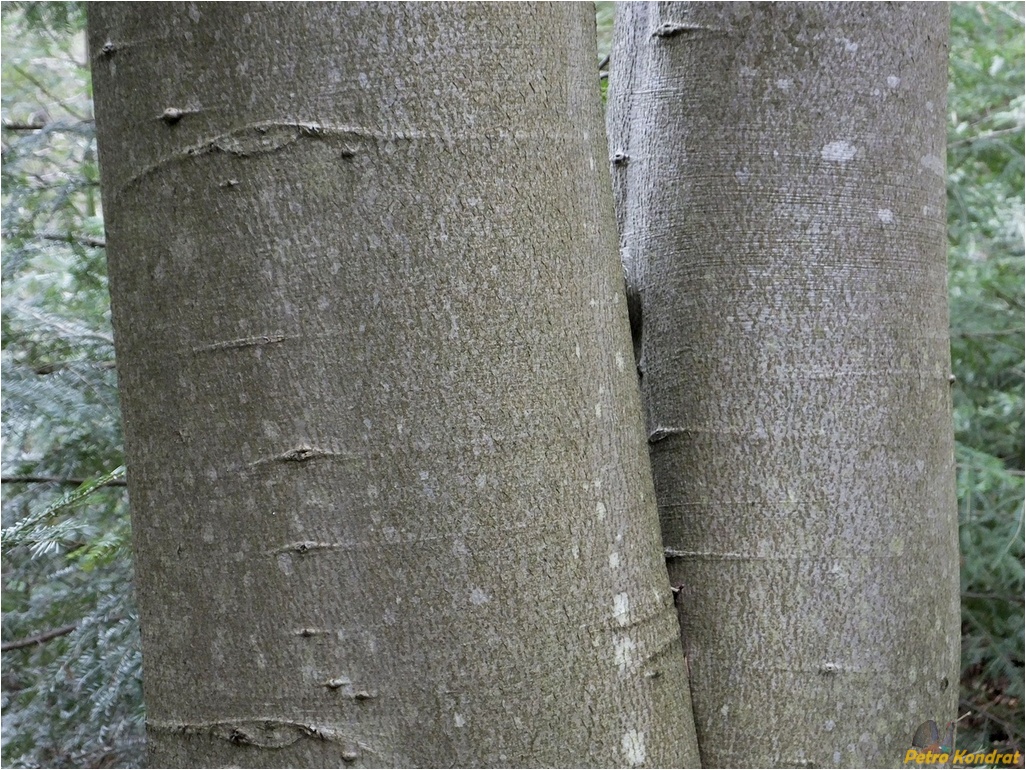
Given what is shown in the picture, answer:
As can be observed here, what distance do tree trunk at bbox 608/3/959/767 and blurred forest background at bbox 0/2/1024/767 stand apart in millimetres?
1062

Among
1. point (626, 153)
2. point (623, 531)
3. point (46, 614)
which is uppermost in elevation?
point (626, 153)

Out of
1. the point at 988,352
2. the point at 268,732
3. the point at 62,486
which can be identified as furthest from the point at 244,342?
the point at 988,352

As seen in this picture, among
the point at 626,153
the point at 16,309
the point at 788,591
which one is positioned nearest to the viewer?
the point at 788,591

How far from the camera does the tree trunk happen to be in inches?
41.3

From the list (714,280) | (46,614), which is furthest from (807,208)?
(46,614)

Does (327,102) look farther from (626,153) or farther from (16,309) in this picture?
(16,309)

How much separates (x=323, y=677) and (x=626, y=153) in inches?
32.9

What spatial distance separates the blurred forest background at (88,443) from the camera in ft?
6.19

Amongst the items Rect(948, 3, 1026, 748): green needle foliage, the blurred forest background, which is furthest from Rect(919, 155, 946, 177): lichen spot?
Rect(948, 3, 1026, 748): green needle foliage

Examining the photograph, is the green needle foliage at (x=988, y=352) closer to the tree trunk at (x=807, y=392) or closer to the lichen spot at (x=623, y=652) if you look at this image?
the tree trunk at (x=807, y=392)

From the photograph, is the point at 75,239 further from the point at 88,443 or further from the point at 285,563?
the point at 285,563

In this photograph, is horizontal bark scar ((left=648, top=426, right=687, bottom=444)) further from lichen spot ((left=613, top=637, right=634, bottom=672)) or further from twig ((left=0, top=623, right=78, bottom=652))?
twig ((left=0, top=623, right=78, bottom=652))

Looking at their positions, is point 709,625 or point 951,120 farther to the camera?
point 951,120

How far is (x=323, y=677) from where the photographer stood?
88 cm
